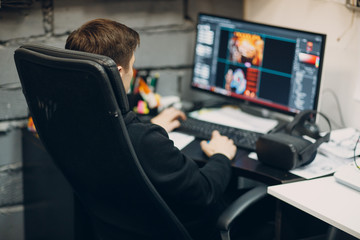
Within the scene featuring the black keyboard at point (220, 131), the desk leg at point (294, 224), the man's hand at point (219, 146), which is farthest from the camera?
the black keyboard at point (220, 131)

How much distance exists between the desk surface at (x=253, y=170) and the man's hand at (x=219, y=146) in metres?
0.03

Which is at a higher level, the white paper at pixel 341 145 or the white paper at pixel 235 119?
the white paper at pixel 341 145

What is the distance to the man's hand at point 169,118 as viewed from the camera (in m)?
2.01

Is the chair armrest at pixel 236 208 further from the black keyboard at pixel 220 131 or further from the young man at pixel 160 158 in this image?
the black keyboard at pixel 220 131

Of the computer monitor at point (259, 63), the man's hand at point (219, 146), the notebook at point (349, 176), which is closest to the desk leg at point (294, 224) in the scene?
the notebook at point (349, 176)

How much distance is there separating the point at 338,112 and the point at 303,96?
0.25m

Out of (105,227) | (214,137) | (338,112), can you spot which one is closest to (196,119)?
(214,137)

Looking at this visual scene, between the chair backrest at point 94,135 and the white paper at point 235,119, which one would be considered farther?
the white paper at point 235,119

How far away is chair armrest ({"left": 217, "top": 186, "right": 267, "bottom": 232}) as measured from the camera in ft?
4.80

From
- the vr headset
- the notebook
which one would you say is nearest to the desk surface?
the vr headset

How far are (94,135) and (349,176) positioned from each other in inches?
32.2

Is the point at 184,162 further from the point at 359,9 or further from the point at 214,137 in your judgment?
the point at 359,9

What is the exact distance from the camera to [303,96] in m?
1.94

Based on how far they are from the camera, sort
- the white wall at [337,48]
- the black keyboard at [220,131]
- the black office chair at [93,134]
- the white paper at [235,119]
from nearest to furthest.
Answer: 1. the black office chair at [93,134]
2. the black keyboard at [220,131]
3. the white wall at [337,48]
4. the white paper at [235,119]
